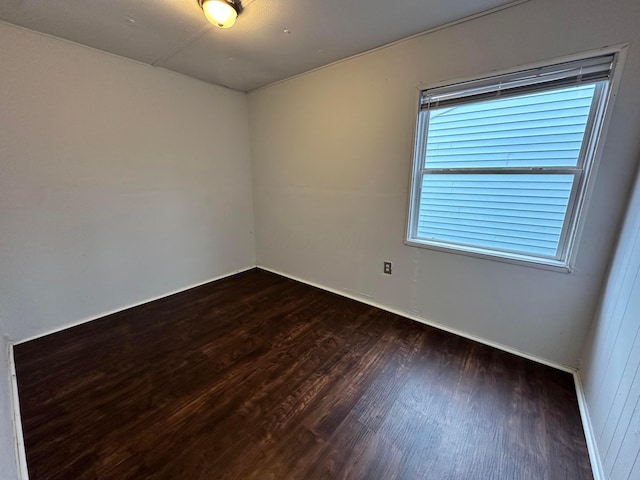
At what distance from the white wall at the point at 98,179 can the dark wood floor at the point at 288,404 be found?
33 centimetres

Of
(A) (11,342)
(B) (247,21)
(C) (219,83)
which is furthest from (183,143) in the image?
(A) (11,342)

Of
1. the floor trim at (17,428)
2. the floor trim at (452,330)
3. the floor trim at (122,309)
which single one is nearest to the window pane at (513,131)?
the floor trim at (452,330)

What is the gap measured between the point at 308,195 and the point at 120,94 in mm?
1989

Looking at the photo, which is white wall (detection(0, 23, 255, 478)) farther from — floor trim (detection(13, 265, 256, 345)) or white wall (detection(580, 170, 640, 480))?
white wall (detection(580, 170, 640, 480))

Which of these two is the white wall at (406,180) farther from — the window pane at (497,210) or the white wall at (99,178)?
the white wall at (99,178)

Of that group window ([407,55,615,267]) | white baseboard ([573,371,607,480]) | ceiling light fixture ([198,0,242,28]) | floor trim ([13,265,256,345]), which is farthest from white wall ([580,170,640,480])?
floor trim ([13,265,256,345])

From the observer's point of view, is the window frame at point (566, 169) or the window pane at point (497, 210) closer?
the window frame at point (566, 169)

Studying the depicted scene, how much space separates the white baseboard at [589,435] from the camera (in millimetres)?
1205

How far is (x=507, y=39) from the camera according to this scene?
172cm

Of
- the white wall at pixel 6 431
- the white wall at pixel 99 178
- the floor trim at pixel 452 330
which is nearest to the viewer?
the white wall at pixel 6 431

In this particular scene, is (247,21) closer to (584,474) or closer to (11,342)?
(11,342)

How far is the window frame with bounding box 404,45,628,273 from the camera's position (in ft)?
4.98

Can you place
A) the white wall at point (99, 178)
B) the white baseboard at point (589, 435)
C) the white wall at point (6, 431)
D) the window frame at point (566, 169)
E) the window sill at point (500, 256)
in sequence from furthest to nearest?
the white wall at point (99, 178), the window sill at point (500, 256), the window frame at point (566, 169), the white baseboard at point (589, 435), the white wall at point (6, 431)

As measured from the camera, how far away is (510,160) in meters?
1.89
